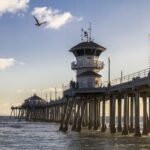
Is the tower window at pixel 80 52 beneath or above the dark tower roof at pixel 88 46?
beneath

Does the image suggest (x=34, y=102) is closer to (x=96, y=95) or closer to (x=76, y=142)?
(x=96, y=95)

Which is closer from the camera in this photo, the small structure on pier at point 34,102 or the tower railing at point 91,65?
the tower railing at point 91,65

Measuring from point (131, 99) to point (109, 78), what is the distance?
4.29m

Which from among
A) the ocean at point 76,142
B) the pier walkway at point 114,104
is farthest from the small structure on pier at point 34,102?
the ocean at point 76,142

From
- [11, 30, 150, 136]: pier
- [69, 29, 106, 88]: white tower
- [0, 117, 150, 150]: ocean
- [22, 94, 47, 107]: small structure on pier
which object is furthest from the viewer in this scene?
[22, 94, 47, 107]: small structure on pier

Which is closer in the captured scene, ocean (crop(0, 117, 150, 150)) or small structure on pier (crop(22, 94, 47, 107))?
ocean (crop(0, 117, 150, 150))

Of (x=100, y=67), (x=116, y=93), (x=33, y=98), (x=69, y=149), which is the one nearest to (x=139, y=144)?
(x=69, y=149)

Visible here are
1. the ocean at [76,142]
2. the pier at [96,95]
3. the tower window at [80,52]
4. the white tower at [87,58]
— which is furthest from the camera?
the tower window at [80,52]

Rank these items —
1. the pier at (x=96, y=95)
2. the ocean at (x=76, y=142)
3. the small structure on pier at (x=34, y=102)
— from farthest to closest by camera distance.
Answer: the small structure on pier at (x=34, y=102) → the pier at (x=96, y=95) → the ocean at (x=76, y=142)

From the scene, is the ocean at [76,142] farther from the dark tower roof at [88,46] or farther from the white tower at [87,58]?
the dark tower roof at [88,46]

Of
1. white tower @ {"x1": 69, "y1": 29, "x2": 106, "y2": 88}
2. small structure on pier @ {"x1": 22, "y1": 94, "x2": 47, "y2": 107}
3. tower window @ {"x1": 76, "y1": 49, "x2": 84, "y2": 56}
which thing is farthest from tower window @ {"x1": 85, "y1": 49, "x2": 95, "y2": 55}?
small structure on pier @ {"x1": 22, "y1": 94, "x2": 47, "y2": 107}

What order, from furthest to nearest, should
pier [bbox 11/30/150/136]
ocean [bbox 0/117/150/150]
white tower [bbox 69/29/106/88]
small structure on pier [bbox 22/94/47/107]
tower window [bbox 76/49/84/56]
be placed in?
small structure on pier [bbox 22/94/47/107], tower window [bbox 76/49/84/56], white tower [bbox 69/29/106/88], pier [bbox 11/30/150/136], ocean [bbox 0/117/150/150]

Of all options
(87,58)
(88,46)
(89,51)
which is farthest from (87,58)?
(88,46)

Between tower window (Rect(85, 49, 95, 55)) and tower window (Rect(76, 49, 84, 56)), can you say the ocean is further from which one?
tower window (Rect(76, 49, 84, 56))
